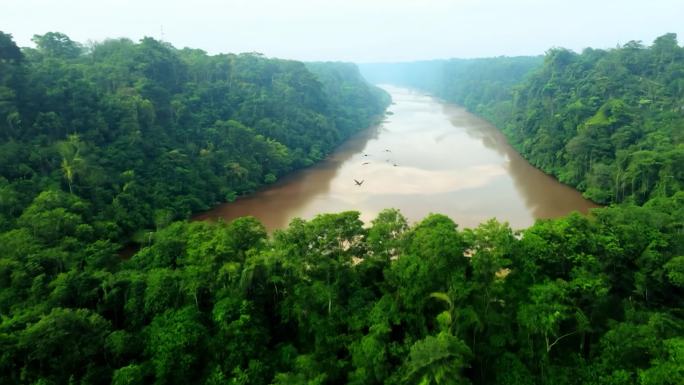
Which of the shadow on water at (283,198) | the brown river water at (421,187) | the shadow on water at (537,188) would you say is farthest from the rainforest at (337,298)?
the shadow on water at (537,188)

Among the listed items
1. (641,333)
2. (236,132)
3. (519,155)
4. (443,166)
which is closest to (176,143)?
(236,132)

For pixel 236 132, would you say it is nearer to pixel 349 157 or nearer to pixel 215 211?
pixel 215 211

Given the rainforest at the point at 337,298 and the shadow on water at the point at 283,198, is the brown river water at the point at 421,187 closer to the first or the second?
the shadow on water at the point at 283,198

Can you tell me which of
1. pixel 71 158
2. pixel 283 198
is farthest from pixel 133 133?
pixel 283 198

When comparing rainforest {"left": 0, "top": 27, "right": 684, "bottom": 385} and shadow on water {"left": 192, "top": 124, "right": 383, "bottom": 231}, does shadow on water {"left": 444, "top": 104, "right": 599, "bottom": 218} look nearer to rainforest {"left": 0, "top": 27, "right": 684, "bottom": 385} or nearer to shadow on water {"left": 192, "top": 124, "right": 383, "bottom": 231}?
rainforest {"left": 0, "top": 27, "right": 684, "bottom": 385}

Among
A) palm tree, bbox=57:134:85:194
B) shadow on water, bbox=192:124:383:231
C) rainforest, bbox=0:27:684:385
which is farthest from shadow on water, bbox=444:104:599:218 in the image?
palm tree, bbox=57:134:85:194

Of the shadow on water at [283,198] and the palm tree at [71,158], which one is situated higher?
the palm tree at [71,158]

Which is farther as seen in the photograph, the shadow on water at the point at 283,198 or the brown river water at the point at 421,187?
the shadow on water at the point at 283,198
